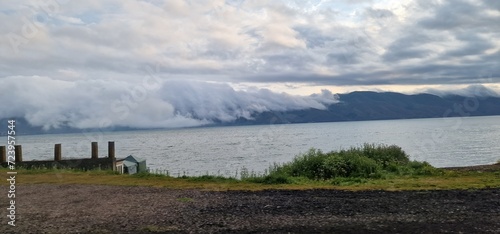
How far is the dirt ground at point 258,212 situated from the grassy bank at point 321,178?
8.71 feet

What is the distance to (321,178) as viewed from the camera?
981 inches

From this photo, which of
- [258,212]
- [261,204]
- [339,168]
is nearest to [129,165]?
[339,168]

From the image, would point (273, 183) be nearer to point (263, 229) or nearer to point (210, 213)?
point (210, 213)

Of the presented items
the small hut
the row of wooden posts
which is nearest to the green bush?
the small hut

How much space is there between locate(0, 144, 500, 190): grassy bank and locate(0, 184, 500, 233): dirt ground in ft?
8.71

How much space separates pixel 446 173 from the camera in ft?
84.7

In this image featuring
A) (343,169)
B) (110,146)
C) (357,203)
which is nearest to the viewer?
(357,203)

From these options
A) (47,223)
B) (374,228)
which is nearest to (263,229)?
(374,228)

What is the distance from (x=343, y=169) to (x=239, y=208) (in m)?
12.2

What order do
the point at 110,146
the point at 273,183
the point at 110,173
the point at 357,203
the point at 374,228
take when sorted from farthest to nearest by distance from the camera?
the point at 110,146
the point at 110,173
the point at 273,183
the point at 357,203
the point at 374,228

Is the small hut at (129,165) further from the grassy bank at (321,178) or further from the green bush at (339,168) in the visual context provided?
the green bush at (339,168)

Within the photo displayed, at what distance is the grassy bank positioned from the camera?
20672 millimetres

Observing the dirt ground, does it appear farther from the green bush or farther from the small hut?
the small hut

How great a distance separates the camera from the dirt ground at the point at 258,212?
37.3 feet
